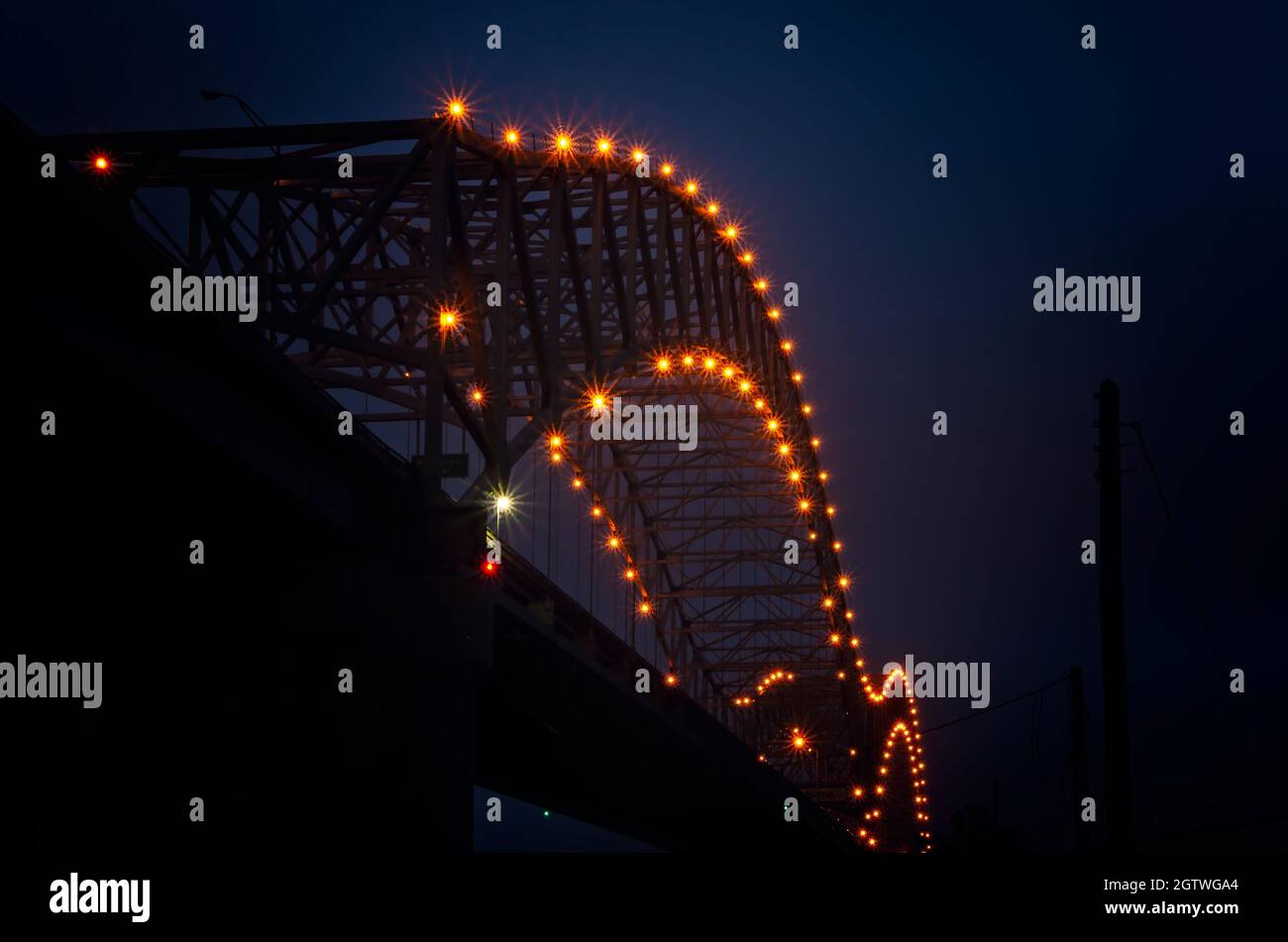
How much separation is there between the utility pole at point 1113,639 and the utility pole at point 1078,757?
1890 centimetres

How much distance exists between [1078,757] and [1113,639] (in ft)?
67.7

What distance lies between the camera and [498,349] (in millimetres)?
36719

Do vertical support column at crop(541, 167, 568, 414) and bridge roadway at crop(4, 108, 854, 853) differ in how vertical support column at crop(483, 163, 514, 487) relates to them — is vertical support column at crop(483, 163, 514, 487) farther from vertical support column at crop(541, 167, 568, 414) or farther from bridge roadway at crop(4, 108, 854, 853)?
bridge roadway at crop(4, 108, 854, 853)

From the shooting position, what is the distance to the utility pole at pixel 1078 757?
4991 cm

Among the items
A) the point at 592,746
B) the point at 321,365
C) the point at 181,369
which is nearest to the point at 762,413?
the point at 592,746

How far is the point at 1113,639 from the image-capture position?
1211 inches

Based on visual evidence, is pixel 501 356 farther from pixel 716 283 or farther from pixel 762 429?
pixel 762 429

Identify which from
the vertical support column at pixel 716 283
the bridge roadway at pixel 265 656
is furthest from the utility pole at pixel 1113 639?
the vertical support column at pixel 716 283

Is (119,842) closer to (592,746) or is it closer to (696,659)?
(592,746)

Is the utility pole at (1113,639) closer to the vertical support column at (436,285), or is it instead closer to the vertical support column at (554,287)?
the vertical support column at (436,285)

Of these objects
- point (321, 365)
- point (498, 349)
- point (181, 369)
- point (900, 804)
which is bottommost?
point (900, 804)

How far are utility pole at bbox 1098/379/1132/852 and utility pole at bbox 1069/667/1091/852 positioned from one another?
18.9m

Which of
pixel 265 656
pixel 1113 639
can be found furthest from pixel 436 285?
pixel 1113 639
